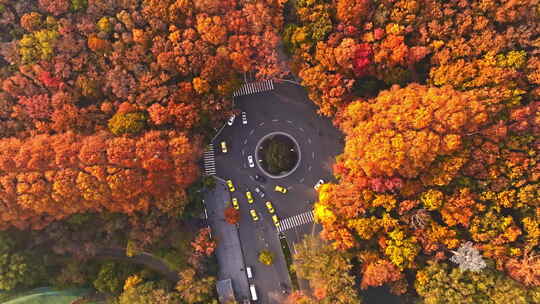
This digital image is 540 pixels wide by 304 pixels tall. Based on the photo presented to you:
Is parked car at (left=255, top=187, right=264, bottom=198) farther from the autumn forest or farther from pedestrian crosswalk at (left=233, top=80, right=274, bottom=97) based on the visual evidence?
pedestrian crosswalk at (left=233, top=80, right=274, bottom=97)

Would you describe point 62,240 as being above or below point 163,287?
above

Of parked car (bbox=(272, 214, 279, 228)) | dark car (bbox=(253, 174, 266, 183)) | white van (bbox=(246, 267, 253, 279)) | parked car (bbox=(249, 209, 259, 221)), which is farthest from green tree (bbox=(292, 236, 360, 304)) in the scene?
dark car (bbox=(253, 174, 266, 183))

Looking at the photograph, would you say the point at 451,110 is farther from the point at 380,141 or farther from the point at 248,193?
the point at 248,193

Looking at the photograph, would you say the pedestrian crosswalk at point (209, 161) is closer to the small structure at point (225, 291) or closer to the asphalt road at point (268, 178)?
the asphalt road at point (268, 178)

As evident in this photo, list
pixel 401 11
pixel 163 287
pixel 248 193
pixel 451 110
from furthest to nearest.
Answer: pixel 248 193 < pixel 163 287 < pixel 401 11 < pixel 451 110

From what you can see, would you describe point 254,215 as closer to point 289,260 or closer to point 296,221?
point 296,221

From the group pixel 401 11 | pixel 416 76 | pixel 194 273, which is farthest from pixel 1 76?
pixel 416 76

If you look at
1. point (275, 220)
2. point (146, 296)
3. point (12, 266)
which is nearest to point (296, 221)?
point (275, 220)
